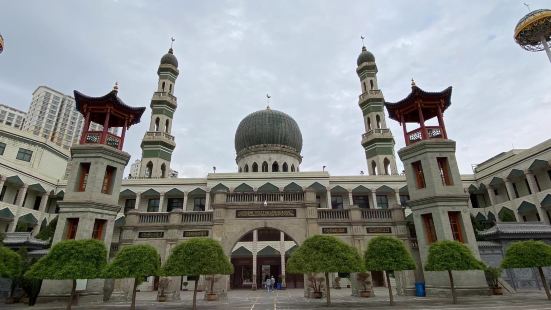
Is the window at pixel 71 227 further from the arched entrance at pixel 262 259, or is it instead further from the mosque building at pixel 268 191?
the arched entrance at pixel 262 259

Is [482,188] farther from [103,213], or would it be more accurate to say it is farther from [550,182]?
[103,213]

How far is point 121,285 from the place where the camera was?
2122cm

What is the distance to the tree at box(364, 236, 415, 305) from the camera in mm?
17250

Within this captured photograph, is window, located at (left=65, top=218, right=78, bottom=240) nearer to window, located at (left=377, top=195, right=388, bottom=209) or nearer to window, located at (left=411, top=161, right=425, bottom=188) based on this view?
window, located at (left=411, top=161, right=425, bottom=188)

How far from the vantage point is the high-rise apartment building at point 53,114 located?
126750 mm

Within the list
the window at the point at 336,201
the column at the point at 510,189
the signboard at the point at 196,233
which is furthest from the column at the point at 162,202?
the column at the point at 510,189

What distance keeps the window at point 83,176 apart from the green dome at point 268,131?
28.7 meters

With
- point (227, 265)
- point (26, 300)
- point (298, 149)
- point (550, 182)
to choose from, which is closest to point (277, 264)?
point (298, 149)

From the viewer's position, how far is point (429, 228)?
22.0 metres

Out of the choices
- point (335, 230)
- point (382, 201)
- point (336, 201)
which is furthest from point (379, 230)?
point (382, 201)

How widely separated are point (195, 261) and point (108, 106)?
1497cm

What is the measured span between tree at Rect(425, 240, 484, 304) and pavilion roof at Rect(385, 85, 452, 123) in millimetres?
11375

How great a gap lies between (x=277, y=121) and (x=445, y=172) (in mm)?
30589

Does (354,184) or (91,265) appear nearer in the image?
(91,265)
